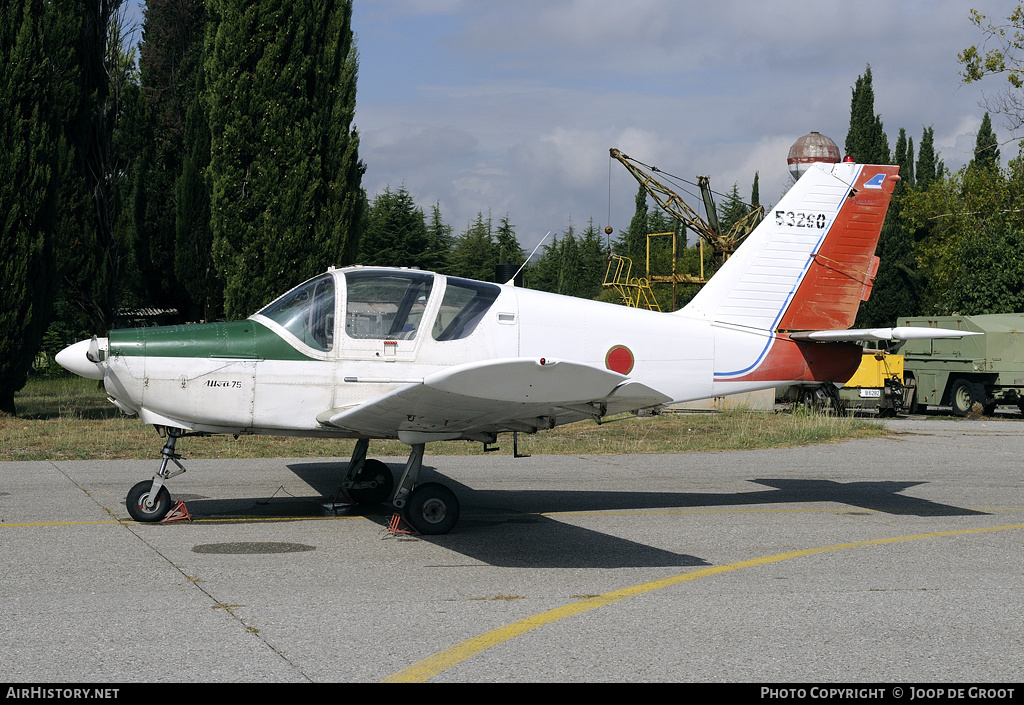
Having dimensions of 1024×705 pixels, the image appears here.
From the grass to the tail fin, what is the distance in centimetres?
519

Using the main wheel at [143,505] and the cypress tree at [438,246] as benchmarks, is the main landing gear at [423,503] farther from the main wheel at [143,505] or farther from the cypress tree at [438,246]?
the cypress tree at [438,246]

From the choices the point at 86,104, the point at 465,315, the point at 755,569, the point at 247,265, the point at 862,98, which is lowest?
the point at 755,569

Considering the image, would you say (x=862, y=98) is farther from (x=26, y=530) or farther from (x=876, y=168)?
(x=26, y=530)

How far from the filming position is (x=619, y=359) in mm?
8938

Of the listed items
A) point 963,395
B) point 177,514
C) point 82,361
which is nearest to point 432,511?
point 177,514

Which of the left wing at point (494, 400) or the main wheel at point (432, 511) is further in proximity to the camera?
the main wheel at point (432, 511)

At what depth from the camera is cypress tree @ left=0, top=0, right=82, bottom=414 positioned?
16.3 m

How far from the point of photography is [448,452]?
14039mm

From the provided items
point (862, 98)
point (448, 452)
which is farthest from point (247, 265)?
point (862, 98)

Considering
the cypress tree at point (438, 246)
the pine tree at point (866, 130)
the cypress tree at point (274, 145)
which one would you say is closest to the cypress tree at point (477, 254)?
the cypress tree at point (438, 246)

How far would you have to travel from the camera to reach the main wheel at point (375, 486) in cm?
945

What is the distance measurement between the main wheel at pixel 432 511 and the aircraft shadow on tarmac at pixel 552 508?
11cm

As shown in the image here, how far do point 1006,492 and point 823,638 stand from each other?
7200 millimetres

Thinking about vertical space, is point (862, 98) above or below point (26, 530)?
above
